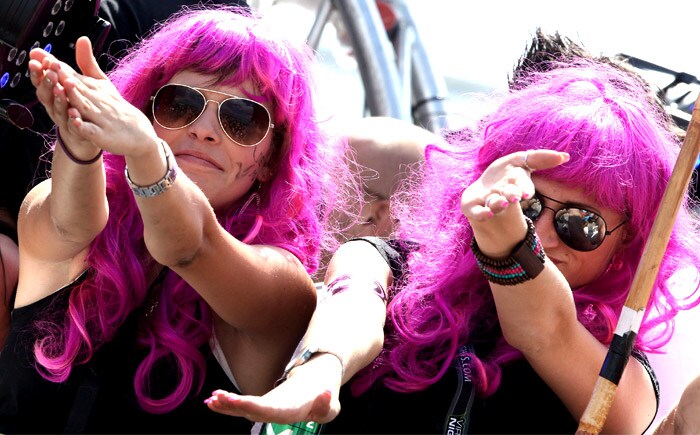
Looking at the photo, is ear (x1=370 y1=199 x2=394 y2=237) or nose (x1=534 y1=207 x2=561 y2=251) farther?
ear (x1=370 y1=199 x2=394 y2=237)

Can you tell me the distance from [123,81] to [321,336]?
75 cm

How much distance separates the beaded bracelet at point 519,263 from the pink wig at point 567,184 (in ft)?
0.84

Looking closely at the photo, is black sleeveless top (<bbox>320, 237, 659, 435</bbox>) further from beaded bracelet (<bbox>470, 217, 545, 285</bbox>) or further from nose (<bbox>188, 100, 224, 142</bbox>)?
nose (<bbox>188, 100, 224, 142</bbox>)

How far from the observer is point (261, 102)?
2.04m

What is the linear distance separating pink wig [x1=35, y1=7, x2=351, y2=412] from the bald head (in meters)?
0.66

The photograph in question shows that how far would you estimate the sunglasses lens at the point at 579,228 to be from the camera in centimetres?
183

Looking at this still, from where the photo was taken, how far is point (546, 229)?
1832 millimetres

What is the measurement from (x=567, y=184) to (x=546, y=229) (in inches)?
3.7

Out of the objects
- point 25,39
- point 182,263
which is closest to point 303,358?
point 182,263

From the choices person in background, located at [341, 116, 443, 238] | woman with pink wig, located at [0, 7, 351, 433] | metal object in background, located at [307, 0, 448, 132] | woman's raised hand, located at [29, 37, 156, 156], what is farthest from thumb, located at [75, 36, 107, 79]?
metal object in background, located at [307, 0, 448, 132]

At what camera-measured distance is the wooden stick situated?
1.58 meters

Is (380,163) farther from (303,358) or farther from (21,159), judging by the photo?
(303,358)

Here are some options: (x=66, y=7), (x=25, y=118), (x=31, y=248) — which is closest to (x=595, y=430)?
(x=31, y=248)

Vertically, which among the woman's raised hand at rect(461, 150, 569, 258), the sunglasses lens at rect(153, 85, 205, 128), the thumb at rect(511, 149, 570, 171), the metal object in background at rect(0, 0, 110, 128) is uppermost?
the thumb at rect(511, 149, 570, 171)
